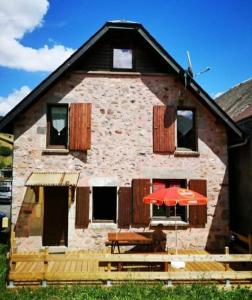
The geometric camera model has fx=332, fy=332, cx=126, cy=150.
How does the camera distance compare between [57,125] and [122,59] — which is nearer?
[57,125]

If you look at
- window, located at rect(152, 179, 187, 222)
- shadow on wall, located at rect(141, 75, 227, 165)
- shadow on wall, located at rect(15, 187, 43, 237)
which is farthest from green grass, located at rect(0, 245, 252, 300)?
shadow on wall, located at rect(141, 75, 227, 165)

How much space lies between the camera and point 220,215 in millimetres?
13477

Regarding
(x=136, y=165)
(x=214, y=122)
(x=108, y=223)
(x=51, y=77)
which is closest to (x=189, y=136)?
(x=214, y=122)

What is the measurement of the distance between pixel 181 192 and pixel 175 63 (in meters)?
5.43

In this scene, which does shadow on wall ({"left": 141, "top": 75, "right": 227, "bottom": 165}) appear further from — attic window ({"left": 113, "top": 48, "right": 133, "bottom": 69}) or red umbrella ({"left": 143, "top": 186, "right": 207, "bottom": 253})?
red umbrella ({"left": 143, "top": 186, "right": 207, "bottom": 253})

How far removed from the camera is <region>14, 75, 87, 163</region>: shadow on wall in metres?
12.9

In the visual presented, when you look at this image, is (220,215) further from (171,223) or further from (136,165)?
(136,165)

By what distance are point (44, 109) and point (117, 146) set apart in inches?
127

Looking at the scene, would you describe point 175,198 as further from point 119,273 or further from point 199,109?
point 199,109

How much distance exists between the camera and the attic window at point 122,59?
1359 centimetres

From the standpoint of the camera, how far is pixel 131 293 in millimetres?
8422

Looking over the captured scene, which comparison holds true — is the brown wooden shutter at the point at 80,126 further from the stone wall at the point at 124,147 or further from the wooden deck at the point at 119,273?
the wooden deck at the point at 119,273

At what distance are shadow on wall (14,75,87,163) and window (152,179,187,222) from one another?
317 centimetres

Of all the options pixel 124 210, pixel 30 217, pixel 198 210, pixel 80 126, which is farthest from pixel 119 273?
pixel 80 126
